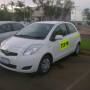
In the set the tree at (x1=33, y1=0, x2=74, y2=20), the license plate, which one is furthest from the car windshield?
the tree at (x1=33, y1=0, x2=74, y2=20)

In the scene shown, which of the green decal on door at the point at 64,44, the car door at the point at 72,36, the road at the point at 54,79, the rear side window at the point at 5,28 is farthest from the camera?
the rear side window at the point at 5,28

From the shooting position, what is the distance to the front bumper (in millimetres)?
5102

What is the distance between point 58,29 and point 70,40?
0.83 metres

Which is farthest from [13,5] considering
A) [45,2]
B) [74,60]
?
[74,60]

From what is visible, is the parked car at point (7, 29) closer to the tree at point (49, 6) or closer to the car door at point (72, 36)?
the car door at point (72, 36)

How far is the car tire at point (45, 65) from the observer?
546 centimetres

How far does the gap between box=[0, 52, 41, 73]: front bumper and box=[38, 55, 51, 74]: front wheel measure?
22cm

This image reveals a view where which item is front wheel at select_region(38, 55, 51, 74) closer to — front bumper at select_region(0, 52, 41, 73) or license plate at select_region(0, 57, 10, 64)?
front bumper at select_region(0, 52, 41, 73)

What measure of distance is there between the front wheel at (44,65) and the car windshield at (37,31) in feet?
2.32

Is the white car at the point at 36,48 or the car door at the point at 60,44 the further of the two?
the car door at the point at 60,44

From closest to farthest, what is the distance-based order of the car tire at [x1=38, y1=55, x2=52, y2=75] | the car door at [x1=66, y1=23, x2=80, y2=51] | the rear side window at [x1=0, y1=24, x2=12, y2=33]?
1. the car tire at [x1=38, y1=55, x2=52, y2=75]
2. the car door at [x1=66, y1=23, x2=80, y2=51]
3. the rear side window at [x1=0, y1=24, x2=12, y2=33]

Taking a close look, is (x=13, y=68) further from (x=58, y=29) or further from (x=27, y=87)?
(x=58, y=29)

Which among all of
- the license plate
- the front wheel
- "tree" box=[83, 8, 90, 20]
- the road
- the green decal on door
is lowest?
"tree" box=[83, 8, 90, 20]

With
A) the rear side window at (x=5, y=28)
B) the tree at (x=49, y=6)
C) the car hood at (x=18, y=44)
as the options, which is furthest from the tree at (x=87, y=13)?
the car hood at (x=18, y=44)
